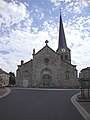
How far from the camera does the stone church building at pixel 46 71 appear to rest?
42562 mm

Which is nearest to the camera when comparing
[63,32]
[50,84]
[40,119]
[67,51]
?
[40,119]

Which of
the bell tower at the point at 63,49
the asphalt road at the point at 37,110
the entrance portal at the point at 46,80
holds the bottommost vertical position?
the asphalt road at the point at 37,110

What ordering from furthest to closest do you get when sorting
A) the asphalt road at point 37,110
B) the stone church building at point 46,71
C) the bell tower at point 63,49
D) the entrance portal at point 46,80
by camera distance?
1. the bell tower at point 63,49
2. the entrance portal at point 46,80
3. the stone church building at point 46,71
4. the asphalt road at point 37,110

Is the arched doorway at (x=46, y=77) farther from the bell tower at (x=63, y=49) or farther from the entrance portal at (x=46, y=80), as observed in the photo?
the bell tower at (x=63, y=49)

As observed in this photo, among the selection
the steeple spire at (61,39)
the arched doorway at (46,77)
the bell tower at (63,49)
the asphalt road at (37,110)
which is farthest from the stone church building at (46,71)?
the asphalt road at (37,110)

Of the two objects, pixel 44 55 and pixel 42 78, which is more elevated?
pixel 44 55

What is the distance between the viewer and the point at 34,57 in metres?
44.3

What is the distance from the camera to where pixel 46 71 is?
143ft

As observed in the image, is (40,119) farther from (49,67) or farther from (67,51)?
(67,51)

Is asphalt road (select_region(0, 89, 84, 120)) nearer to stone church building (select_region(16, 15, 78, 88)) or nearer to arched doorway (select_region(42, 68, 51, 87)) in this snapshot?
stone church building (select_region(16, 15, 78, 88))

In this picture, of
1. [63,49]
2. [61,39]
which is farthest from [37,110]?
[61,39]

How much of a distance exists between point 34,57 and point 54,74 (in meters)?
6.53

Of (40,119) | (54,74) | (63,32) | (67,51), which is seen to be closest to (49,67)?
(54,74)

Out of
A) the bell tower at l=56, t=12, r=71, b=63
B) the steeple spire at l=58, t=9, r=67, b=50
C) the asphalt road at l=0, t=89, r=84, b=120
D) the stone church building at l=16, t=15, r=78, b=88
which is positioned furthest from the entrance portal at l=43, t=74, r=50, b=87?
the asphalt road at l=0, t=89, r=84, b=120
